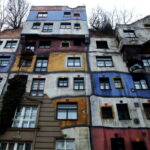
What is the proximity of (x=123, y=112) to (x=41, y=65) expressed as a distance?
32.1 ft

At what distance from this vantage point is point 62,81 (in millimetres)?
16688

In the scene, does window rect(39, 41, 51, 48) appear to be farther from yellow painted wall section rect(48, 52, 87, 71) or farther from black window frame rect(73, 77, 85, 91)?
black window frame rect(73, 77, 85, 91)

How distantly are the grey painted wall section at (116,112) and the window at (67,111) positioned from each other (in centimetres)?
156

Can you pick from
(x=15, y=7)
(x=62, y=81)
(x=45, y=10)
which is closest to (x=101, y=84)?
(x=62, y=81)

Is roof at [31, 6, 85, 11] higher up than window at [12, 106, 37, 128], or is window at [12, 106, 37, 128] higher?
roof at [31, 6, 85, 11]

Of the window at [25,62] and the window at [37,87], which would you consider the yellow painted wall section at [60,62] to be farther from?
the window at [25,62]

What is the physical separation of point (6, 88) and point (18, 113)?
299 cm

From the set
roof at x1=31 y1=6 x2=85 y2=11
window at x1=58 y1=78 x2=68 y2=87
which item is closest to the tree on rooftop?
roof at x1=31 y1=6 x2=85 y2=11

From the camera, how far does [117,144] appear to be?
12680 mm

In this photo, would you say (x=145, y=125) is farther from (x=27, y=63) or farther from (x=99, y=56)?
(x=27, y=63)

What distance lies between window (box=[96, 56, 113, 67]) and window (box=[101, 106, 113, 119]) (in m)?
5.40

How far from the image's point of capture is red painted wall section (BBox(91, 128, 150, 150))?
486 inches

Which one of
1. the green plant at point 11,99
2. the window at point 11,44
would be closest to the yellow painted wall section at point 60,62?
the green plant at point 11,99

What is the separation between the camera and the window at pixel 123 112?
14141 mm
